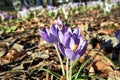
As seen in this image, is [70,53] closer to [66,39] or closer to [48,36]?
[66,39]

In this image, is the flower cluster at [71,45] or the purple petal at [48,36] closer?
the flower cluster at [71,45]

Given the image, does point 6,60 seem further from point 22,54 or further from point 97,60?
point 97,60

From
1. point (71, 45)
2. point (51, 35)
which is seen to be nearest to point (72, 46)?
point (71, 45)

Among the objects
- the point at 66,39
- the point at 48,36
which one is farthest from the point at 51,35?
the point at 66,39

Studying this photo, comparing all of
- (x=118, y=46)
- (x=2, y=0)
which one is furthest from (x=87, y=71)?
(x=2, y=0)

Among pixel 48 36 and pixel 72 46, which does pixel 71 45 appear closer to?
pixel 72 46

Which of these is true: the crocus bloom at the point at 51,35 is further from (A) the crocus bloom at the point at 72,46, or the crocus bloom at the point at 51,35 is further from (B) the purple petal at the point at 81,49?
(B) the purple petal at the point at 81,49

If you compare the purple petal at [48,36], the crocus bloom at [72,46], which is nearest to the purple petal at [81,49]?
the crocus bloom at [72,46]

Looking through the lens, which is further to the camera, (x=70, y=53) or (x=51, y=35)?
(x=51, y=35)

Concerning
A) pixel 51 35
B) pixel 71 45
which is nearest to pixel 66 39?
pixel 71 45
